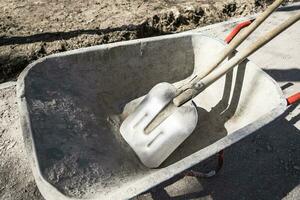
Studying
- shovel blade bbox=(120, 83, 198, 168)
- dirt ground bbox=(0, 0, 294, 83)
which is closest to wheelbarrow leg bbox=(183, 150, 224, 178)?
shovel blade bbox=(120, 83, 198, 168)

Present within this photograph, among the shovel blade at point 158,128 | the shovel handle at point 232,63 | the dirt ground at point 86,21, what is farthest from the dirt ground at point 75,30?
the shovel handle at point 232,63

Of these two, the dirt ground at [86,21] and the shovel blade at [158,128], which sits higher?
the shovel blade at [158,128]

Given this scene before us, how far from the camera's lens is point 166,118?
2230 millimetres

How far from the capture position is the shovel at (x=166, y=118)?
2178 mm

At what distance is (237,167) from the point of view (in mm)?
2639

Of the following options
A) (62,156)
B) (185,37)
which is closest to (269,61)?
(185,37)

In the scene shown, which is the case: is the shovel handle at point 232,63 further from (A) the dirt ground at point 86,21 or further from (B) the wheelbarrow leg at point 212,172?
(A) the dirt ground at point 86,21

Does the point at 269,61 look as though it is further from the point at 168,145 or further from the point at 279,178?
the point at 168,145

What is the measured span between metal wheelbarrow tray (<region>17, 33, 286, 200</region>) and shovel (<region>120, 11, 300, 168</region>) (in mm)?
81

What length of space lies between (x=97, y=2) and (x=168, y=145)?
2481 millimetres

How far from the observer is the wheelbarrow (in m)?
1.68

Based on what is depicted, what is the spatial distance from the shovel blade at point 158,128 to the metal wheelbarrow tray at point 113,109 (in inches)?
2.5

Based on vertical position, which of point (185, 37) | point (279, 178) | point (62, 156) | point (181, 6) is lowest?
point (279, 178)

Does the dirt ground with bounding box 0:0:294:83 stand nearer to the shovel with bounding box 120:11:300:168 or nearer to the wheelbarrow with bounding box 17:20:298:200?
the wheelbarrow with bounding box 17:20:298:200
